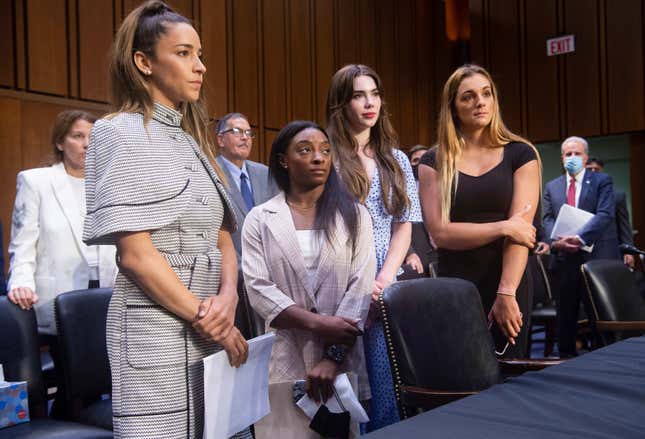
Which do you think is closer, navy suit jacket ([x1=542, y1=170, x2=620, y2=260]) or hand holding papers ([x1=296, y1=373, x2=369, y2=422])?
hand holding papers ([x1=296, y1=373, x2=369, y2=422])

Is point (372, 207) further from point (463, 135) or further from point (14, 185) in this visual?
point (14, 185)

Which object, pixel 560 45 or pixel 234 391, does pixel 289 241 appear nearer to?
pixel 234 391

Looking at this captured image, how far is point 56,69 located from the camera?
4758 mm

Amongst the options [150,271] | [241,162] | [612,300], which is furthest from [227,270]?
[241,162]

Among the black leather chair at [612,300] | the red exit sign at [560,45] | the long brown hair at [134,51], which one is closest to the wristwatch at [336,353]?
the long brown hair at [134,51]

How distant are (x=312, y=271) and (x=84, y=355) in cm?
88

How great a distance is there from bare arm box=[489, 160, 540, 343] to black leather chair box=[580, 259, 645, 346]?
83 centimetres

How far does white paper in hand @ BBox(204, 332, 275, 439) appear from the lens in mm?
1267

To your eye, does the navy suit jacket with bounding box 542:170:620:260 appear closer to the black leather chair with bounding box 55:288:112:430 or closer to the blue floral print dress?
the blue floral print dress

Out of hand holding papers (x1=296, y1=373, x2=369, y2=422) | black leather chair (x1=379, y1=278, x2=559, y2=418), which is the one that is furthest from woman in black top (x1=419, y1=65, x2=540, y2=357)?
hand holding papers (x1=296, y1=373, x2=369, y2=422)

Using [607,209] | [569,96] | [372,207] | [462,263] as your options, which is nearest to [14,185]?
[372,207]

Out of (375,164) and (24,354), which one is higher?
(375,164)

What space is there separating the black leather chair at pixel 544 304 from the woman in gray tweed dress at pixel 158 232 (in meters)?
3.61

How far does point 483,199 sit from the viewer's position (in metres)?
2.10
